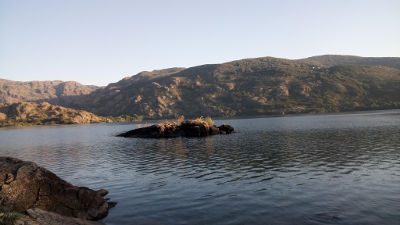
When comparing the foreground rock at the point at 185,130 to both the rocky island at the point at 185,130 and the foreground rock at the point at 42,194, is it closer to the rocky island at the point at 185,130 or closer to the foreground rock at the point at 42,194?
the rocky island at the point at 185,130

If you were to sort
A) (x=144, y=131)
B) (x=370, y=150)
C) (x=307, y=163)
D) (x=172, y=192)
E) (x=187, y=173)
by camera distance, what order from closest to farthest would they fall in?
(x=172, y=192)
(x=187, y=173)
(x=307, y=163)
(x=370, y=150)
(x=144, y=131)

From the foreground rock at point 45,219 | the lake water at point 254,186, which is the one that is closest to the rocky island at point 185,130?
the lake water at point 254,186

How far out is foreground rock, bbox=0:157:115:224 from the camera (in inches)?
973

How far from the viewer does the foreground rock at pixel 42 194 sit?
81.1 ft

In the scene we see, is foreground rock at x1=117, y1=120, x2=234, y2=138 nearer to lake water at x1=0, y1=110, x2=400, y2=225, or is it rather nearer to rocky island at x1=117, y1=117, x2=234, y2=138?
rocky island at x1=117, y1=117, x2=234, y2=138

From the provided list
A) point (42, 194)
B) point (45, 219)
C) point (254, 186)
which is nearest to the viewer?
point (45, 219)

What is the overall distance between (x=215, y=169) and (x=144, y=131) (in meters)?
68.7

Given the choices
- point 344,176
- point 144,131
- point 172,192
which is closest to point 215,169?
point 172,192

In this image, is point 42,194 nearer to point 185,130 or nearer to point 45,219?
point 45,219

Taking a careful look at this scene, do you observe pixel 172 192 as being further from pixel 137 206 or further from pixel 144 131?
pixel 144 131

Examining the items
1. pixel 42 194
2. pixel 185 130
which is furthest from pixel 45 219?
pixel 185 130

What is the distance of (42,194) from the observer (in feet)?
85.1

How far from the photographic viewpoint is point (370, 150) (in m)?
54.9

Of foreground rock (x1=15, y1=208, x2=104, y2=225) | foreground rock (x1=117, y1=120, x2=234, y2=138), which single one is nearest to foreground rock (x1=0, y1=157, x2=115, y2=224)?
foreground rock (x1=15, y1=208, x2=104, y2=225)
